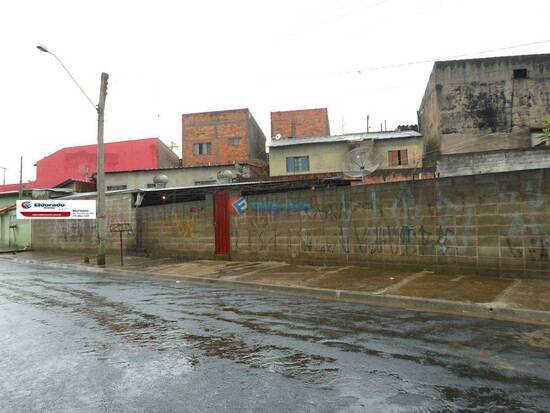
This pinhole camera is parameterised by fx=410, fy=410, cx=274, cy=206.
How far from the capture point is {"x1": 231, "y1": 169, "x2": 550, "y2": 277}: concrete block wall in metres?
8.62

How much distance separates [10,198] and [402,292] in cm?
4055

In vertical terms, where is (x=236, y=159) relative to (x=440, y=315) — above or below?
above

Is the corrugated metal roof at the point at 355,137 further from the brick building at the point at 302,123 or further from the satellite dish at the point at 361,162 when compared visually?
the satellite dish at the point at 361,162

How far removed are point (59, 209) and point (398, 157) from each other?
24558mm

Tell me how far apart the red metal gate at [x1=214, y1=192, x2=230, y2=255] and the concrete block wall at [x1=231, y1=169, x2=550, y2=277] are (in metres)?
1.79

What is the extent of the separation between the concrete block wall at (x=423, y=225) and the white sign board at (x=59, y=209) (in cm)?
1479

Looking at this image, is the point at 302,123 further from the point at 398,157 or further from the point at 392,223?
the point at 392,223

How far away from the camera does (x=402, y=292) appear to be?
812 cm

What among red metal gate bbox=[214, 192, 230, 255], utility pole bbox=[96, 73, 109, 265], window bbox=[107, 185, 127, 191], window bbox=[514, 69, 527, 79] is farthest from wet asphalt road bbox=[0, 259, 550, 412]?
window bbox=[107, 185, 127, 191]

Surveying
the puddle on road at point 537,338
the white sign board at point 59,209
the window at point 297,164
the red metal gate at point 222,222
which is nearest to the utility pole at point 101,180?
the red metal gate at point 222,222

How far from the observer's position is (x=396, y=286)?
28.6 ft

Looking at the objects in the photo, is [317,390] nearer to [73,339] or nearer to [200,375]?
[200,375]

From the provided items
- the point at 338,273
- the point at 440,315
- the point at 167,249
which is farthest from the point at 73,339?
the point at 167,249

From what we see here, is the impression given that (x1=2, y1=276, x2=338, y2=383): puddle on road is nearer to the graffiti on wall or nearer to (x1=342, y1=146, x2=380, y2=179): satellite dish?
the graffiti on wall
